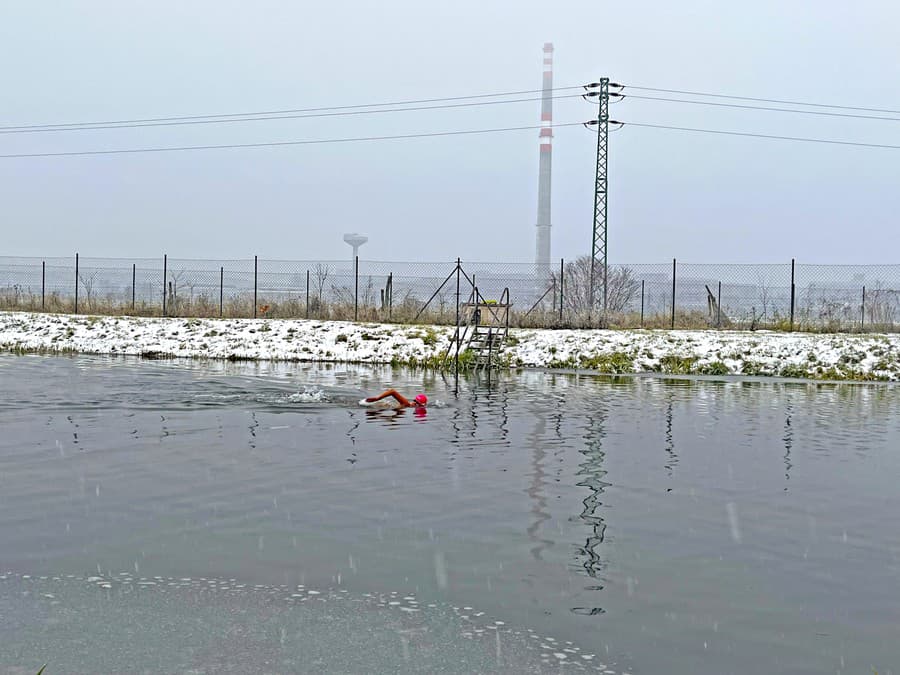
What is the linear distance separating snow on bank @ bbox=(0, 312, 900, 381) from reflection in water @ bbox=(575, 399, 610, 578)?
14.1 meters

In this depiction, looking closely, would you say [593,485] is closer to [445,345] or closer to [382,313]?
[445,345]

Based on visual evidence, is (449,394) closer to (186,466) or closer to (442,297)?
(186,466)

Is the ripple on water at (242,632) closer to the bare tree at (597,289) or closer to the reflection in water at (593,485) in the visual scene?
the reflection in water at (593,485)

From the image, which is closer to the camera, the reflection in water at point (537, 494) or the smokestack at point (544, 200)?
the reflection in water at point (537, 494)

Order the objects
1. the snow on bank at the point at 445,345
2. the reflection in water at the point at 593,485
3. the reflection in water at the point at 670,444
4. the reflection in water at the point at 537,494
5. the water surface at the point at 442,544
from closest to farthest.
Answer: the water surface at the point at 442,544, the reflection in water at the point at 593,485, the reflection in water at the point at 537,494, the reflection in water at the point at 670,444, the snow on bank at the point at 445,345

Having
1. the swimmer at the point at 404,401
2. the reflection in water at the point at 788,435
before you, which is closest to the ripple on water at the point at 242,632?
the reflection in water at the point at 788,435

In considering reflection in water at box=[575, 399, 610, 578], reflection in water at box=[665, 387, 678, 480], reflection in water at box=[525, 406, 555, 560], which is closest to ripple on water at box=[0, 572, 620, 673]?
reflection in water at box=[575, 399, 610, 578]

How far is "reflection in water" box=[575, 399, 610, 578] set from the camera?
298 inches

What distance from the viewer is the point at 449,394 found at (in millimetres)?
21109

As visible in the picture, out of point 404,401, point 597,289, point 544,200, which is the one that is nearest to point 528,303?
point 597,289

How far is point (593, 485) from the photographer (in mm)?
10602

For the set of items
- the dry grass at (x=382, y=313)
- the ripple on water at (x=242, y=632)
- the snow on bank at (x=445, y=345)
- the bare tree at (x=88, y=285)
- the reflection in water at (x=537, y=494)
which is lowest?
the ripple on water at (x=242, y=632)

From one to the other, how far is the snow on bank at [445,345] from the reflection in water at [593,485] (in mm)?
14128

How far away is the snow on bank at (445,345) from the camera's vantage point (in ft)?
97.9
